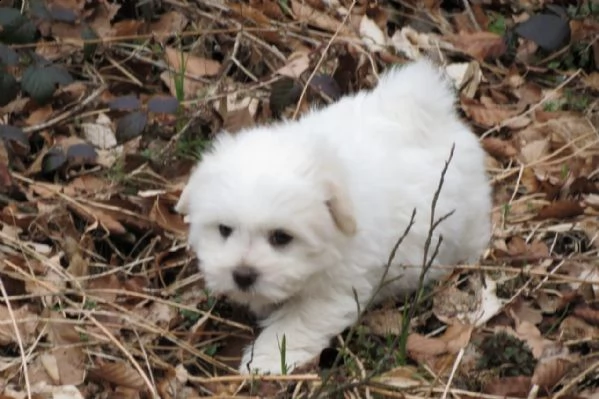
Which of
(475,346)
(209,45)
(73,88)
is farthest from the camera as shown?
(209,45)

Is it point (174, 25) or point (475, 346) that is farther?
point (174, 25)

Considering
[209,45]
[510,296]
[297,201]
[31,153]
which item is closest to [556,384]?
[510,296]

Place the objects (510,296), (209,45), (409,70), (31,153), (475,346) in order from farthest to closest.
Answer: (209,45) < (31,153) < (409,70) < (510,296) < (475,346)

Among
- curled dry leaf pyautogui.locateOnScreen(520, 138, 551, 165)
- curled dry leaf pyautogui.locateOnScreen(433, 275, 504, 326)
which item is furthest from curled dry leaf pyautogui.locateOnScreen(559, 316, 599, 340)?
curled dry leaf pyautogui.locateOnScreen(520, 138, 551, 165)

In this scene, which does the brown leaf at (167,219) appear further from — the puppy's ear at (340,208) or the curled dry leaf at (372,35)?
the curled dry leaf at (372,35)

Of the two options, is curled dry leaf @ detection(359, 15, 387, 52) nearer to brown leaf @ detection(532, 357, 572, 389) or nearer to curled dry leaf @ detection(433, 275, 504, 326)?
curled dry leaf @ detection(433, 275, 504, 326)

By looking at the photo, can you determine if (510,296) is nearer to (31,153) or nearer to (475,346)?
(475,346)

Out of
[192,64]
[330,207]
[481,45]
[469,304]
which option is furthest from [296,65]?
[330,207]

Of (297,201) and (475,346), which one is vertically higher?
(297,201)
